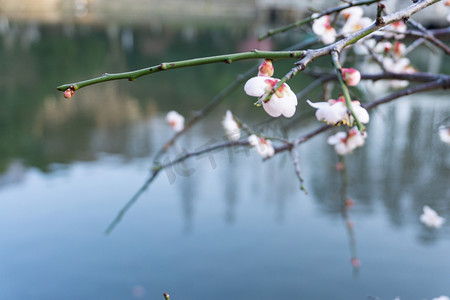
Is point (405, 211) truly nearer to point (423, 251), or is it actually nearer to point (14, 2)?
point (423, 251)

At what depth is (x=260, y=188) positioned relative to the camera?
91.4 inches

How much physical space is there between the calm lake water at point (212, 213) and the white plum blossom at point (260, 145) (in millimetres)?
29

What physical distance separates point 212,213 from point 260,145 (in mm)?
1221

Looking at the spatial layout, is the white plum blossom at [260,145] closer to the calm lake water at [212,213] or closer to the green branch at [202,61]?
the calm lake water at [212,213]

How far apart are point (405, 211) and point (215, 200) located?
0.82 m

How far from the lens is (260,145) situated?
82 cm

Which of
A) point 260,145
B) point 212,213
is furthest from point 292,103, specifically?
point 212,213

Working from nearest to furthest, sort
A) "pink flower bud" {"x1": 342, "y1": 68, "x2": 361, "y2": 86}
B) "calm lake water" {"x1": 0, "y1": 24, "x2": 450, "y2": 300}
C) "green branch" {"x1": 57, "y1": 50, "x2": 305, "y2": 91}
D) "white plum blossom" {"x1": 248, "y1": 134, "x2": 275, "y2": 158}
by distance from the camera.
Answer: "green branch" {"x1": 57, "y1": 50, "x2": 305, "y2": 91} < "pink flower bud" {"x1": 342, "y1": 68, "x2": 361, "y2": 86} < "white plum blossom" {"x1": 248, "y1": 134, "x2": 275, "y2": 158} < "calm lake water" {"x1": 0, "y1": 24, "x2": 450, "y2": 300}

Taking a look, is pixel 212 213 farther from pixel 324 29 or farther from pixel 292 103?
pixel 292 103

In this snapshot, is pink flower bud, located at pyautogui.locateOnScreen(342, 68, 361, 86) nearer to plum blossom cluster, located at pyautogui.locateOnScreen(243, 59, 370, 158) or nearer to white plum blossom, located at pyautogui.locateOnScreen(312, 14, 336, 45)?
plum blossom cluster, located at pyautogui.locateOnScreen(243, 59, 370, 158)

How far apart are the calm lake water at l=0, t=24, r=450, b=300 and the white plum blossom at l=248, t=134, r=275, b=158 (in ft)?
0.10

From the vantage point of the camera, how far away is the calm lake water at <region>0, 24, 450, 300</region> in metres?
1.52

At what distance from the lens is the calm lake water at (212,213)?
59.9 inches

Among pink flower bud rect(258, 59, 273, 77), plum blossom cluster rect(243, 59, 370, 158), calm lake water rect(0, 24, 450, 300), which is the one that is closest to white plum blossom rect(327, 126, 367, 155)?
calm lake water rect(0, 24, 450, 300)
